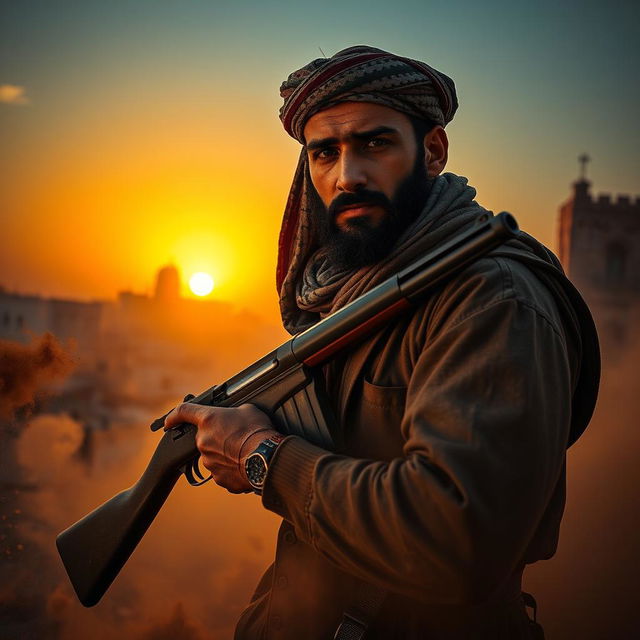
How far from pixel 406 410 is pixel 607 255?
158 ft

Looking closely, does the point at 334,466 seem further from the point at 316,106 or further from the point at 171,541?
the point at 171,541

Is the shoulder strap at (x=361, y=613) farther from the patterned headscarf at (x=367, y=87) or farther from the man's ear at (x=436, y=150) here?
the patterned headscarf at (x=367, y=87)

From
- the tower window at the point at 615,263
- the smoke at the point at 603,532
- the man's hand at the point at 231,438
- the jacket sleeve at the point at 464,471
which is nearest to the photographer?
the jacket sleeve at the point at 464,471

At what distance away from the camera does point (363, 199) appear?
225cm

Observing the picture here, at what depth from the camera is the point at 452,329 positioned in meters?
1.73

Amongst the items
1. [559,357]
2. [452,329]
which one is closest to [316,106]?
[452,329]

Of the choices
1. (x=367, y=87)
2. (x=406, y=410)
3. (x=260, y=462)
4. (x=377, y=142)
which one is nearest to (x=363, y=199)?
(x=377, y=142)

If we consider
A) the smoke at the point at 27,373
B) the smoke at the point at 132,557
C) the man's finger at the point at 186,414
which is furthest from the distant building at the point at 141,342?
the man's finger at the point at 186,414

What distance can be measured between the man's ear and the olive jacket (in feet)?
2.18

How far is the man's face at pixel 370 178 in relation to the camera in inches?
87.4

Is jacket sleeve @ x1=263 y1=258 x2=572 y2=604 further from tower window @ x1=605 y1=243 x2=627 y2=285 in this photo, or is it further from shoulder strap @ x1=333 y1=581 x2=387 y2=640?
tower window @ x1=605 y1=243 x2=627 y2=285

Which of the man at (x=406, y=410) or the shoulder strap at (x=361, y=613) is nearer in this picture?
the man at (x=406, y=410)

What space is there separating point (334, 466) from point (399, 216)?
87 cm

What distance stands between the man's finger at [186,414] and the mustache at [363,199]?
2.62 ft
